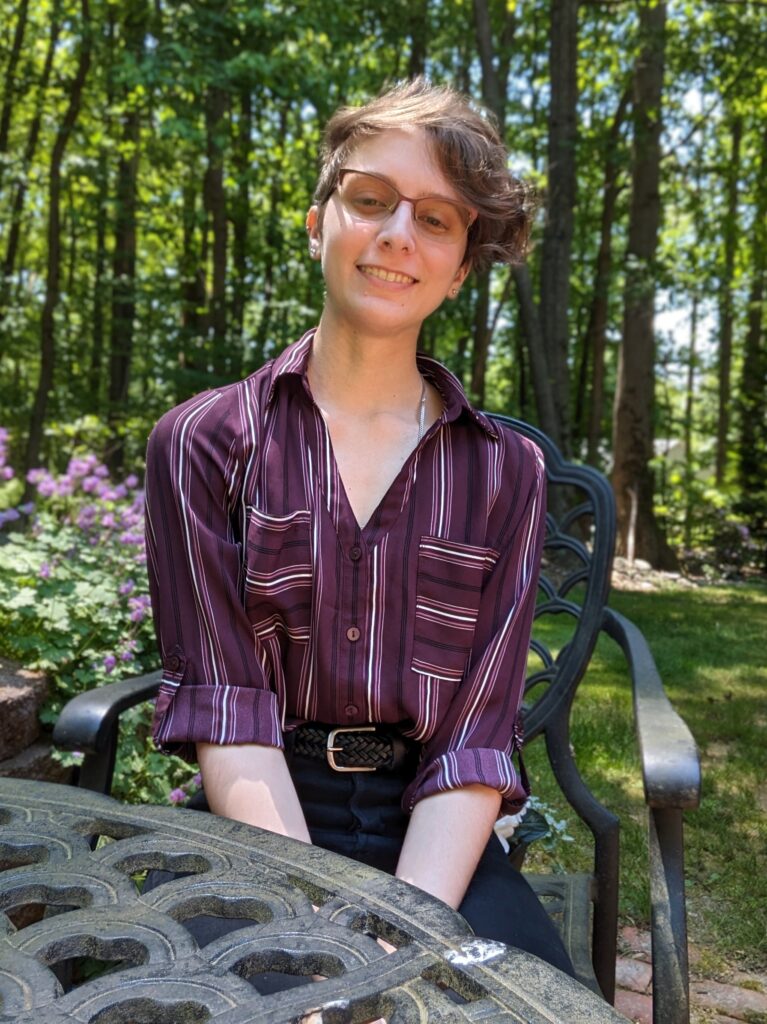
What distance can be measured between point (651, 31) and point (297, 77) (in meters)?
4.29

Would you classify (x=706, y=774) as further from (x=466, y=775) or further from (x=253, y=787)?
(x=253, y=787)

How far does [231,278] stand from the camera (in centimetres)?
1285

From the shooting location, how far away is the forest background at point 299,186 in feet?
30.2

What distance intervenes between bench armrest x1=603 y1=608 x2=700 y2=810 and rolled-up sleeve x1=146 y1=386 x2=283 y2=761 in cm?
55

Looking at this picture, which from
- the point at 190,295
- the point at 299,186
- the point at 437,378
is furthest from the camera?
the point at 190,295

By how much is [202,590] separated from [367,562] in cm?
27

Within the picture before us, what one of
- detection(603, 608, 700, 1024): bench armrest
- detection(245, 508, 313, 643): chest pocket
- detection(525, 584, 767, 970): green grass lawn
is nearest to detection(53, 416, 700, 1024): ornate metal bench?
detection(603, 608, 700, 1024): bench armrest

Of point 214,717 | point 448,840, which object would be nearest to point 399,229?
point 214,717

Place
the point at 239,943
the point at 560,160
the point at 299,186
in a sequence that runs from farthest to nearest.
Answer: the point at 299,186 < the point at 560,160 < the point at 239,943

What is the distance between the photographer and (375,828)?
156 cm

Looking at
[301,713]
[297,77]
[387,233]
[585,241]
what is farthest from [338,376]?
[585,241]

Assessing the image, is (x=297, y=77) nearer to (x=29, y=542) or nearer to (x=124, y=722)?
(x=29, y=542)

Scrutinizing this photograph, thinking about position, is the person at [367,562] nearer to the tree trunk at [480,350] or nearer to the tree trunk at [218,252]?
the tree trunk at [218,252]

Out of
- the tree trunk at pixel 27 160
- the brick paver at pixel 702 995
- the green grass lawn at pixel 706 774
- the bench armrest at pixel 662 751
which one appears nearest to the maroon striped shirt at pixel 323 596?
the bench armrest at pixel 662 751
